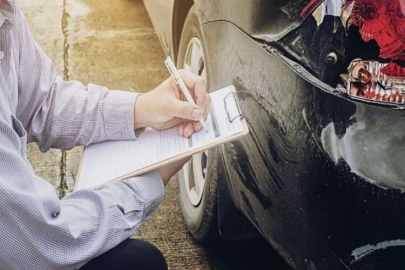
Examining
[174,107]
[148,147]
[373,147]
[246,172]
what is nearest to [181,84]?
[174,107]

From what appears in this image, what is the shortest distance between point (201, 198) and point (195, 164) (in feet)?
0.48

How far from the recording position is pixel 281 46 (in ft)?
4.96

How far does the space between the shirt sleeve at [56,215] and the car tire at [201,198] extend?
1.68ft

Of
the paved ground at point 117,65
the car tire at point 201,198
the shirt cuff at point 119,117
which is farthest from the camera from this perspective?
the paved ground at point 117,65

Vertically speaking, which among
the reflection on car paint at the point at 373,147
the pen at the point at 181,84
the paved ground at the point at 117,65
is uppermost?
the reflection on car paint at the point at 373,147

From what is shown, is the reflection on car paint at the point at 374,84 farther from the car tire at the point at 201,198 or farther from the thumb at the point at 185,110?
the car tire at the point at 201,198

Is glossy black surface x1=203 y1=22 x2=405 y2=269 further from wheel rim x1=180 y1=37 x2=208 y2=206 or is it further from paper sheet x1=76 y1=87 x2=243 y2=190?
wheel rim x1=180 y1=37 x2=208 y2=206

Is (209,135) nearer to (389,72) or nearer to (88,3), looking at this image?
(389,72)

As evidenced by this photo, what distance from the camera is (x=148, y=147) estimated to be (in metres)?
1.66

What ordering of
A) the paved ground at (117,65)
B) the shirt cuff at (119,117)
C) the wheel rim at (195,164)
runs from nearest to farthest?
the shirt cuff at (119,117), the wheel rim at (195,164), the paved ground at (117,65)

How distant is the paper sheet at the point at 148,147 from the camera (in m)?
→ 1.57

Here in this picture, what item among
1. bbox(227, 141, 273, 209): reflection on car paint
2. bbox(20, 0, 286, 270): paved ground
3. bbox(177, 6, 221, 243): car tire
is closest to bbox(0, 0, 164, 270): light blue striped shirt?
bbox(227, 141, 273, 209): reflection on car paint

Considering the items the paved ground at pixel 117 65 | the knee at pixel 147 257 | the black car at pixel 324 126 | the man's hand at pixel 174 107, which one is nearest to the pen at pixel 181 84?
the man's hand at pixel 174 107

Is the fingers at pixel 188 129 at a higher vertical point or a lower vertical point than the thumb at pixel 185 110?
lower
